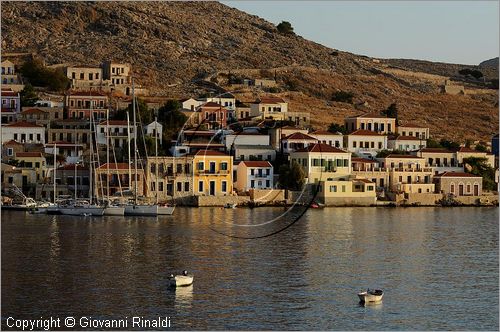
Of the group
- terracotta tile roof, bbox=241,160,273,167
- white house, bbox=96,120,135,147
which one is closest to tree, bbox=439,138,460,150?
terracotta tile roof, bbox=241,160,273,167

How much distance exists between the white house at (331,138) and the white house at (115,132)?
860 centimetres

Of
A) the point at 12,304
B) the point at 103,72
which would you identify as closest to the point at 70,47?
the point at 103,72

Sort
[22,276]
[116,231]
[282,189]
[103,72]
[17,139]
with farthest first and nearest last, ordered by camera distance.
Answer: [103,72] < [17,139] < [282,189] < [116,231] < [22,276]

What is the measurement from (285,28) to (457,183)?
43742 mm

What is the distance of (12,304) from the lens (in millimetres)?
25844

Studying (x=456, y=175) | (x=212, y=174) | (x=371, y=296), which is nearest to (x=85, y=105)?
(x=212, y=174)

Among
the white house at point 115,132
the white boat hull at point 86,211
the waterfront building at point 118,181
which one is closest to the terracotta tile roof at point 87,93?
the white house at point 115,132

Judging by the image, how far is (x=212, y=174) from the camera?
183 feet

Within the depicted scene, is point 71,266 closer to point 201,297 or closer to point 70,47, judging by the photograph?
point 201,297

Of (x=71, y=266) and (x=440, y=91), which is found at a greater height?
(x=440, y=91)

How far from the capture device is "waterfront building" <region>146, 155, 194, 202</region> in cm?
5472

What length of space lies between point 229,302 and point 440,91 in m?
70.4

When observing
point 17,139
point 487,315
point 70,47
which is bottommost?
point 487,315

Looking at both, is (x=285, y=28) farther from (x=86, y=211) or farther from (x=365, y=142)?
(x=86, y=211)
